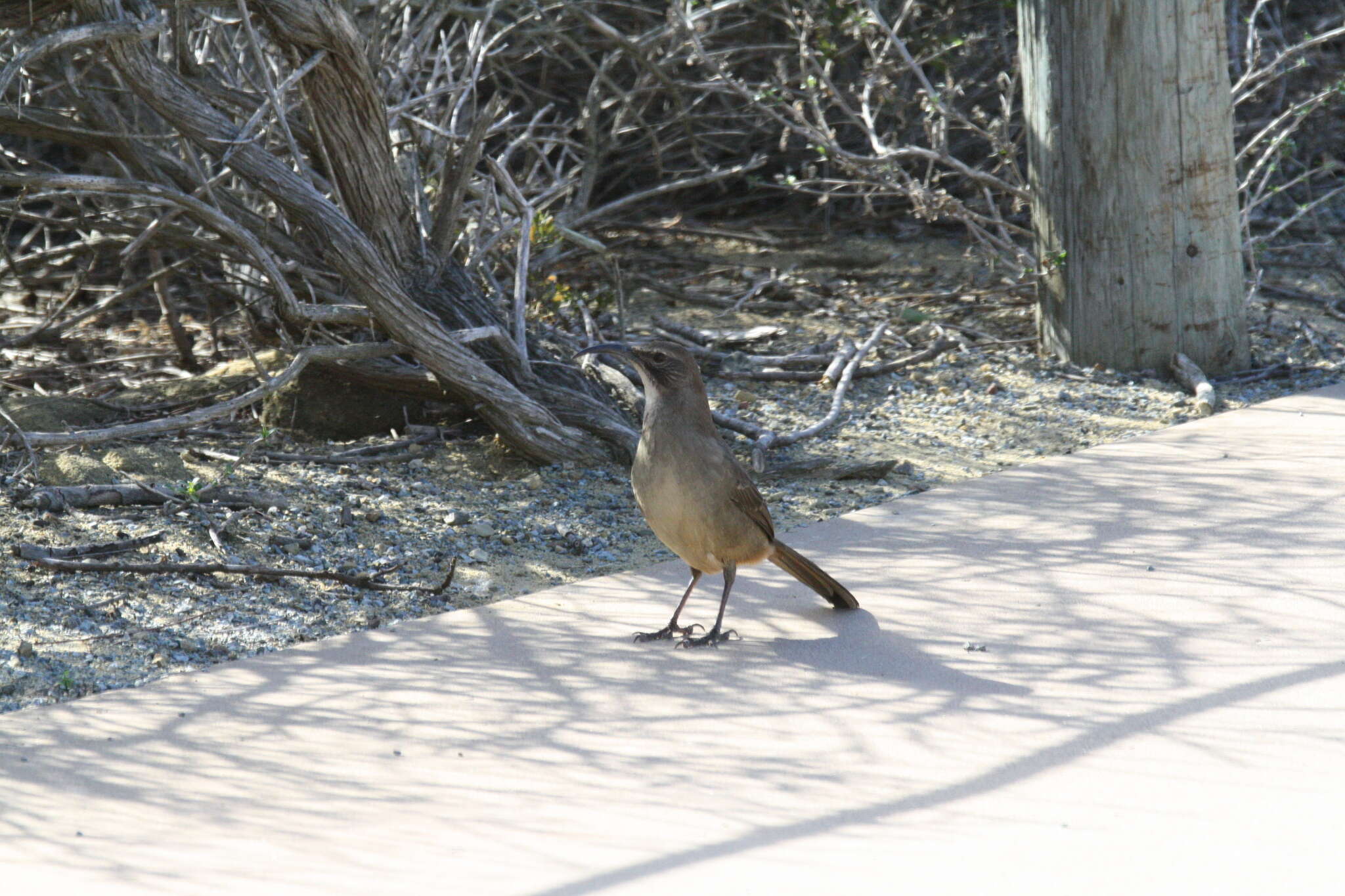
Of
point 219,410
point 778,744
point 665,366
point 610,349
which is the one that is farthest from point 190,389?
point 778,744

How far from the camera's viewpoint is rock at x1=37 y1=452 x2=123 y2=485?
479 centimetres

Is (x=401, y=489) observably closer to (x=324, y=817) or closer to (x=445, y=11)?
(x=324, y=817)

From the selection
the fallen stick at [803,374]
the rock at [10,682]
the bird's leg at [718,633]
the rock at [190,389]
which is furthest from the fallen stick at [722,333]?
the rock at [10,682]

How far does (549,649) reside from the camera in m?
3.85

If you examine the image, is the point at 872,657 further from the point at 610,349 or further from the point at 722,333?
the point at 722,333

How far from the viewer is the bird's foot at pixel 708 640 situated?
3.85 m

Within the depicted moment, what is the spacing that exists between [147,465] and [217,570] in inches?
39.6

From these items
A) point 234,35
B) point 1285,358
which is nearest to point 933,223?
point 1285,358

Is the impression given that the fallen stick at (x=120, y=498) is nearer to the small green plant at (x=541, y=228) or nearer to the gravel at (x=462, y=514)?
the gravel at (x=462, y=514)

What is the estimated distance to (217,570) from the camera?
4.23 metres

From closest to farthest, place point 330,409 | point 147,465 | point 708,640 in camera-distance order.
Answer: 1. point 708,640
2. point 147,465
3. point 330,409

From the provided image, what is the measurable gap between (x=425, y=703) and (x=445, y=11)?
427 cm

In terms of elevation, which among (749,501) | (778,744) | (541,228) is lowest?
(778,744)

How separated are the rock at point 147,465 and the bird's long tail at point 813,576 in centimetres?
225
